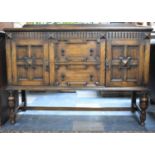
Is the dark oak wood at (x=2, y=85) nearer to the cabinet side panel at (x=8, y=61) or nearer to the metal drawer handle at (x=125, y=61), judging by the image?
the cabinet side panel at (x=8, y=61)

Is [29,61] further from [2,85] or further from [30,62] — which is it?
[2,85]

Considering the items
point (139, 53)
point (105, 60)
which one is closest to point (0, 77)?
point (105, 60)

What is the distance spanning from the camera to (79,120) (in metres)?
2.40

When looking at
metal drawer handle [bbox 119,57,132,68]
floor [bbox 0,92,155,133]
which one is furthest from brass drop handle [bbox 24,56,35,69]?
metal drawer handle [bbox 119,57,132,68]

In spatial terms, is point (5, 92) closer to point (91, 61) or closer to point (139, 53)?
point (91, 61)

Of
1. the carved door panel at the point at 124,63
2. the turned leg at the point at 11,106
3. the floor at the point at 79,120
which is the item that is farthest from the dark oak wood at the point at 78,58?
the floor at the point at 79,120

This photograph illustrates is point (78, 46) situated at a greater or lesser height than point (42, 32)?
lesser

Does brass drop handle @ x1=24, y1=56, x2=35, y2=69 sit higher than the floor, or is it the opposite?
brass drop handle @ x1=24, y1=56, x2=35, y2=69

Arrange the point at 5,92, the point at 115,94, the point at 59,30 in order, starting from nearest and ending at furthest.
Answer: the point at 59,30 → the point at 5,92 → the point at 115,94

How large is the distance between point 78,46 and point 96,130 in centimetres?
83

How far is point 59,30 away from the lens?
80.3 inches

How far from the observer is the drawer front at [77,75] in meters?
2.12

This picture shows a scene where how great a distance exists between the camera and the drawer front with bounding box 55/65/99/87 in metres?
2.12

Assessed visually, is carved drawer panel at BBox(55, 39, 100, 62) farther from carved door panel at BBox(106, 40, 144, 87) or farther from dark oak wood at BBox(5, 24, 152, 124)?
carved door panel at BBox(106, 40, 144, 87)
